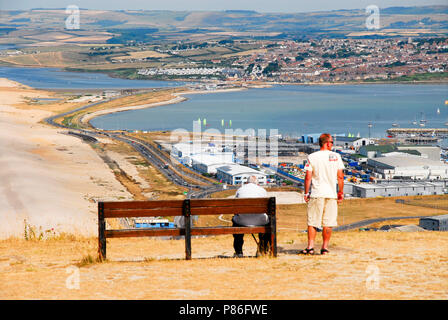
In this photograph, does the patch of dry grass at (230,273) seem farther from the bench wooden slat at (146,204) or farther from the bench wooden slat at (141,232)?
the bench wooden slat at (146,204)

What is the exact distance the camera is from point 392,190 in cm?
2630

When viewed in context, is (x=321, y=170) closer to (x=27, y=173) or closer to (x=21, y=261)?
(x=21, y=261)

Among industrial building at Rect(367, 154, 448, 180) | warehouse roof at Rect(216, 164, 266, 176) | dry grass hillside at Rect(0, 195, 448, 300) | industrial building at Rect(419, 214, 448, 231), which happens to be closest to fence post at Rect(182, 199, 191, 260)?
dry grass hillside at Rect(0, 195, 448, 300)

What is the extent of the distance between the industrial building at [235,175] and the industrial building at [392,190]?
4.14m

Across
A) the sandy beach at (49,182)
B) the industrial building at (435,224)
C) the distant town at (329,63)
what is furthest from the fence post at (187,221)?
the distant town at (329,63)

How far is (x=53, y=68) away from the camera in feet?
447

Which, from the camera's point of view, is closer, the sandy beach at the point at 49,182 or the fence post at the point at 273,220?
the fence post at the point at 273,220

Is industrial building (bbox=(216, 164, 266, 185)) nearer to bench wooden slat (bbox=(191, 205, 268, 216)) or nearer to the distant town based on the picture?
bench wooden slat (bbox=(191, 205, 268, 216))

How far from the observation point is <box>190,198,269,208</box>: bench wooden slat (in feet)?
17.3

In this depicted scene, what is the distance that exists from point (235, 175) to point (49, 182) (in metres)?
8.83

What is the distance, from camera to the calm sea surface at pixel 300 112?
185 ft

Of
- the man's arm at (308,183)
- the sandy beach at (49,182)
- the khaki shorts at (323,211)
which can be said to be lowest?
the sandy beach at (49,182)

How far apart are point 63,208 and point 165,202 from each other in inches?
534
